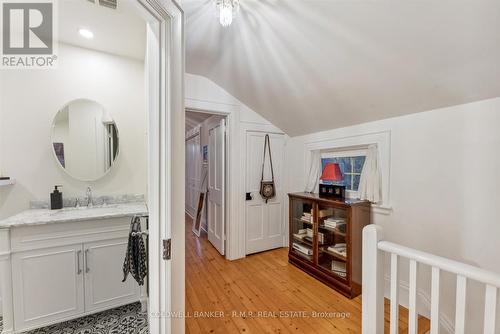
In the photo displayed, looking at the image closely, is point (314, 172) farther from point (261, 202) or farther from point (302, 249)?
point (302, 249)

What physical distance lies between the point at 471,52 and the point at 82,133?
316 centimetres

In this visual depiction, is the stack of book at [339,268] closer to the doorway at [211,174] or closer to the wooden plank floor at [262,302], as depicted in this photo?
the wooden plank floor at [262,302]

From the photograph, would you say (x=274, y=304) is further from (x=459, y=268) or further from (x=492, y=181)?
(x=492, y=181)

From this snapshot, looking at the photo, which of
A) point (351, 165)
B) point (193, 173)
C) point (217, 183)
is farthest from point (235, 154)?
point (193, 173)

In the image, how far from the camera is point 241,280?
2422 mm

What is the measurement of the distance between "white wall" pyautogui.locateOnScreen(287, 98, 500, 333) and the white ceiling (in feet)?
8.00

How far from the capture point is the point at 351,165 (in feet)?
8.54

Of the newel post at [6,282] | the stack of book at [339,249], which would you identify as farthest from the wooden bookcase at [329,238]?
the newel post at [6,282]

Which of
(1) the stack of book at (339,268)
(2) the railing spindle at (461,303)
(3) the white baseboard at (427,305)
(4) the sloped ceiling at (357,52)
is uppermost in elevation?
(4) the sloped ceiling at (357,52)

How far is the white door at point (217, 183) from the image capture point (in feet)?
9.96

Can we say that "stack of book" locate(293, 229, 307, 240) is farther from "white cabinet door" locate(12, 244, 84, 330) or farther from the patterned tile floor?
"white cabinet door" locate(12, 244, 84, 330)

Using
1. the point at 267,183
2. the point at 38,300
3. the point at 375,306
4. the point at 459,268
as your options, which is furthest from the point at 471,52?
the point at 38,300

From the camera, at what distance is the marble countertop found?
4.99ft

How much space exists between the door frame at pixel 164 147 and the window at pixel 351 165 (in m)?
2.23
